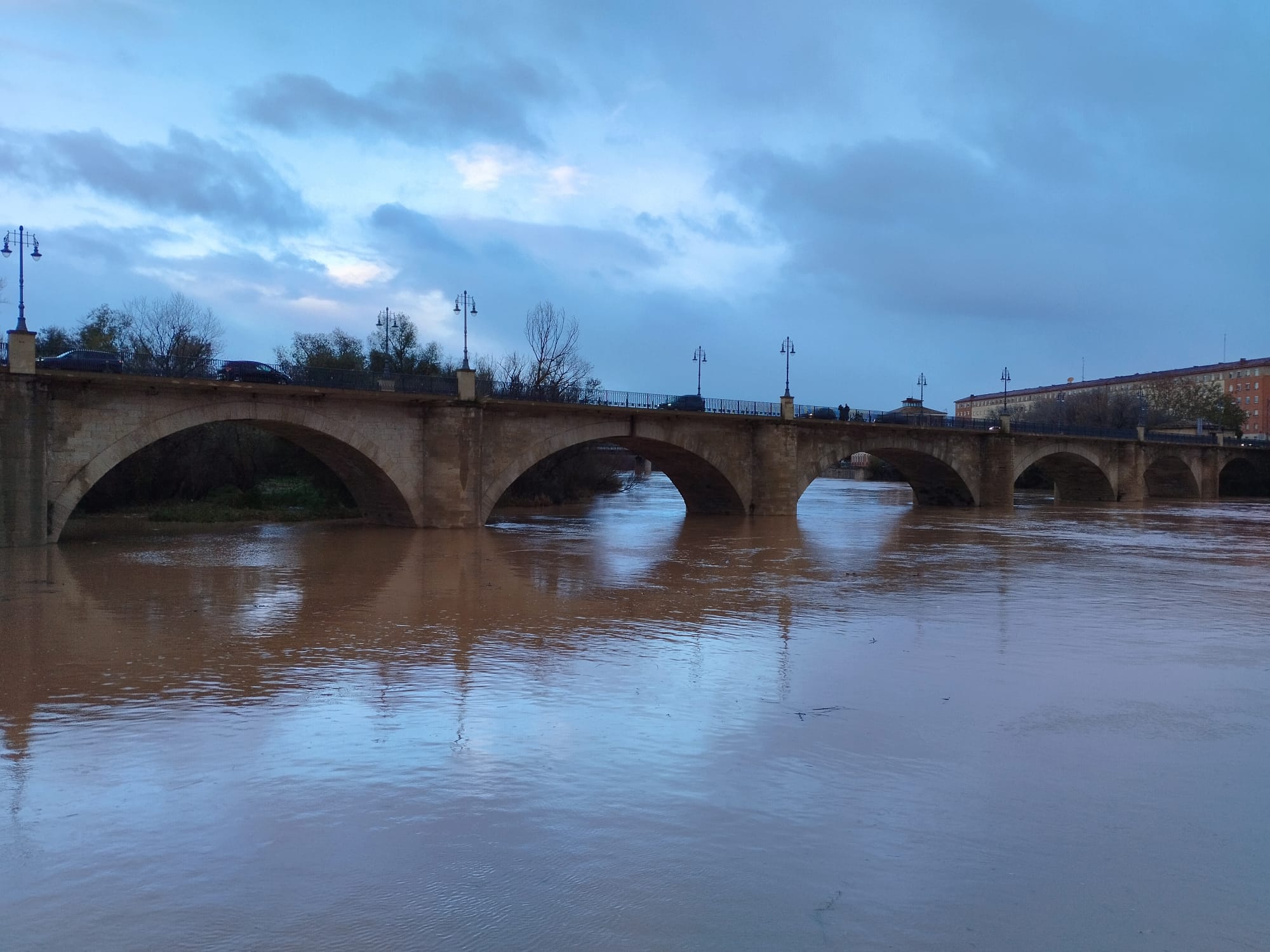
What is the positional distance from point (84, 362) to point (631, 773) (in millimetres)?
24756

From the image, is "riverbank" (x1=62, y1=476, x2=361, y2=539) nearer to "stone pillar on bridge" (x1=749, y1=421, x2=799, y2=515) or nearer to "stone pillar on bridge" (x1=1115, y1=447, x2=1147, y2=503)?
"stone pillar on bridge" (x1=749, y1=421, x2=799, y2=515)

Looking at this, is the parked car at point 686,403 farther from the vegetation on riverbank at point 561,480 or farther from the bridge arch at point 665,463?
the vegetation on riverbank at point 561,480

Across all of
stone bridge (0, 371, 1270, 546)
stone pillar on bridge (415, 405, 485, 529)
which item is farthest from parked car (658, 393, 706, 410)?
stone pillar on bridge (415, 405, 485, 529)

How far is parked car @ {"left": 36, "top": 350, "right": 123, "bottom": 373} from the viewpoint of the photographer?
2630cm

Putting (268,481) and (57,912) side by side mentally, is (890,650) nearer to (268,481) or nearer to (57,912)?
(57,912)

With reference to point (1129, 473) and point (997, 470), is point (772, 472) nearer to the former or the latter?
point (997, 470)

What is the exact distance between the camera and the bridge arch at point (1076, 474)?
5872 cm

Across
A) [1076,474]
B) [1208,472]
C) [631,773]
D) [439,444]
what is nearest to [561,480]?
[439,444]

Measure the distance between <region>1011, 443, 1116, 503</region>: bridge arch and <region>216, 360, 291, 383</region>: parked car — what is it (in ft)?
142

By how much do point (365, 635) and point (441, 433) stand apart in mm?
19472

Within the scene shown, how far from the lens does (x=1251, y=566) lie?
24125 mm

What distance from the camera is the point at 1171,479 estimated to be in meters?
72.2

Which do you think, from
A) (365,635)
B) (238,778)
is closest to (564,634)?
(365,635)

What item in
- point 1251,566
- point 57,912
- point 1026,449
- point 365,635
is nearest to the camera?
point 57,912
